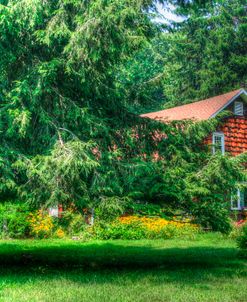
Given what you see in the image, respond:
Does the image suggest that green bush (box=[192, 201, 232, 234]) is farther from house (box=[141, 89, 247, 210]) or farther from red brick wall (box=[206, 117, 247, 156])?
red brick wall (box=[206, 117, 247, 156])

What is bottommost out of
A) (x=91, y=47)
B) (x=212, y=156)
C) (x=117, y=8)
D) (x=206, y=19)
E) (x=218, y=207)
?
(x=218, y=207)

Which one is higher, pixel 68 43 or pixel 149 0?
pixel 149 0

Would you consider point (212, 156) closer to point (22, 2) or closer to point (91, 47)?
point (91, 47)

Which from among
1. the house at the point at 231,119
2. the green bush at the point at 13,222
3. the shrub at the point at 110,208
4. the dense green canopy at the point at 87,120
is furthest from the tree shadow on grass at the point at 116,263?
the house at the point at 231,119

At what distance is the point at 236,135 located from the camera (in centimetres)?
2555

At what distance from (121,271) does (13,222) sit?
891 cm

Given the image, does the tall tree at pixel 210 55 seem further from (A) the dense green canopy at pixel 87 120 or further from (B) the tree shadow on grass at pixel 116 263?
(A) the dense green canopy at pixel 87 120

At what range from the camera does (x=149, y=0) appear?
34.7 feet

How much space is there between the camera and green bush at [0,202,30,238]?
18.5 metres

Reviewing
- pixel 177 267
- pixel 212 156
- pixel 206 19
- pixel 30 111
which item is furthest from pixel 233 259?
pixel 206 19

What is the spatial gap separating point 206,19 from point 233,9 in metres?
3.11

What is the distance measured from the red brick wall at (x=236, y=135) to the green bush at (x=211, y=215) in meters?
14.3

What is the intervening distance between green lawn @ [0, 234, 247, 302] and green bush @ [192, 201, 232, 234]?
3.47 ft

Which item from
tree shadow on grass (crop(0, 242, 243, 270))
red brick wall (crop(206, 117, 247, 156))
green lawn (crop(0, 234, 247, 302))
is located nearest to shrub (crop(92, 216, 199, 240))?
green lawn (crop(0, 234, 247, 302))
